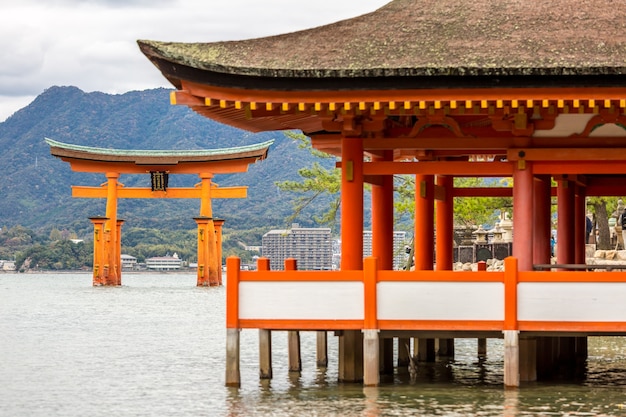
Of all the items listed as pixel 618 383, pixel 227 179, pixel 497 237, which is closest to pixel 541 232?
pixel 618 383

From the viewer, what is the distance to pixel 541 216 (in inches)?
932

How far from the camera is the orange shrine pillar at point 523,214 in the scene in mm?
20500

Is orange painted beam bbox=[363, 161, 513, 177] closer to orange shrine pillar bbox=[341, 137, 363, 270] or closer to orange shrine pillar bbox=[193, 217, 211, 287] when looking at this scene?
orange shrine pillar bbox=[341, 137, 363, 270]

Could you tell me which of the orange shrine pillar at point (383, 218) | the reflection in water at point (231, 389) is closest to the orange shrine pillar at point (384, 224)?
the orange shrine pillar at point (383, 218)

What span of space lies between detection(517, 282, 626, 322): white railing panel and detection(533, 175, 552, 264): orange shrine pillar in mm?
4440

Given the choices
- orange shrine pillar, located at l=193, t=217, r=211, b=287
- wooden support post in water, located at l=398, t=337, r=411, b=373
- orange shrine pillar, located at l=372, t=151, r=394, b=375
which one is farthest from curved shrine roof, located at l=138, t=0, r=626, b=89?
orange shrine pillar, located at l=193, t=217, r=211, b=287

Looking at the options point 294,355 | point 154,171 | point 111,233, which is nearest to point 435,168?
point 294,355

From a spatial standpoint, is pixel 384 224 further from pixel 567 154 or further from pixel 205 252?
pixel 205 252

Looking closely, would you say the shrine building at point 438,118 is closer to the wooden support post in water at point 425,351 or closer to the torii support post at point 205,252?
the wooden support post in water at point 425,351

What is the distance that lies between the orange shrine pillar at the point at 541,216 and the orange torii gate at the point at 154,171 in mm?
41675

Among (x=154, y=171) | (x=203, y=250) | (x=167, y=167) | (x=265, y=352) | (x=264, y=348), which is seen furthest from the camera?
(x=203, y=250)

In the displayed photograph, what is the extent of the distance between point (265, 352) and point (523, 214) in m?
4.69

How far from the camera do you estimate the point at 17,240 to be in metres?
162

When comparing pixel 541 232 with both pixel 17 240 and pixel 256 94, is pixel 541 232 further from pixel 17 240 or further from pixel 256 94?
pixel 17 240
